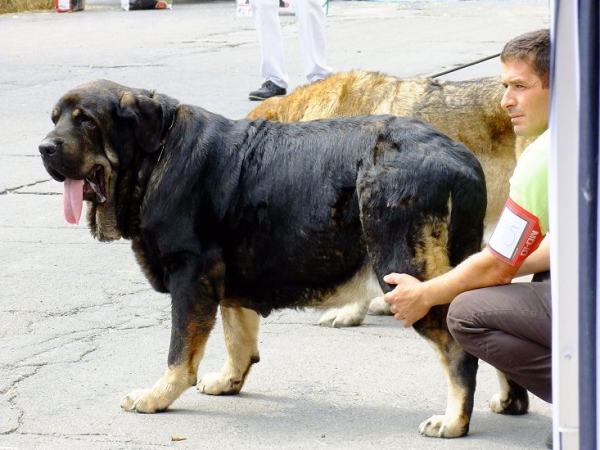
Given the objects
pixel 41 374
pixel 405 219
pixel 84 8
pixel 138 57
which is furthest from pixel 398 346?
pixel 84 8

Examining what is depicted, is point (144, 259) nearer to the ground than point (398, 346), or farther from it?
farther from it

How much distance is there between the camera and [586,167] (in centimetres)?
230

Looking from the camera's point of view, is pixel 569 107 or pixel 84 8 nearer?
pixel 569 107

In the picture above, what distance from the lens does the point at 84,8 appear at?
22.6m

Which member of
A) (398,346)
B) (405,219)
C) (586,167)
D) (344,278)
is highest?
(586,167)

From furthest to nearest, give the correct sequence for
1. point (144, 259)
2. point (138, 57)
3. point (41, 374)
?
1. point (138, 57)
2. point (41, 374)
3. point (144, 259)

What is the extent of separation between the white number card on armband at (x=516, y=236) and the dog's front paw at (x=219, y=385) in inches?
61.2

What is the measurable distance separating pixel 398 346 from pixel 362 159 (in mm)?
1418

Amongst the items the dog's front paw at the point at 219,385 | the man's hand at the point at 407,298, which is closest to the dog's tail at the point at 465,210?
the man's hand at the point at 407,298

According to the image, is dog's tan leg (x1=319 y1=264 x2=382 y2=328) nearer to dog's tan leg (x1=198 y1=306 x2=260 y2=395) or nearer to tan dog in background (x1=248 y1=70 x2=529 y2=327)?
dog's tan leg (x1=198 y1=306 x2=260 y2=395)

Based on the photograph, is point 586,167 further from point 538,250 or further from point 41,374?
point 41,374

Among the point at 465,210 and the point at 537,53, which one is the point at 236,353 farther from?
the point at 537,53

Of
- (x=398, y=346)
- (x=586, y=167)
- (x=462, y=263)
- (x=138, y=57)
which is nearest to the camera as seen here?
(x=586, y=167)

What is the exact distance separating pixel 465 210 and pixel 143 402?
158cm
